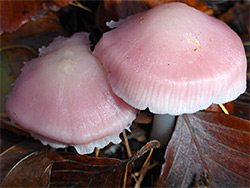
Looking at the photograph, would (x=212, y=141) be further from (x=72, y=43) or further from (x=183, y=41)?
(x=72, y=43)

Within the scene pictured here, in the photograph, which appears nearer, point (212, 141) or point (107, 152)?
point (212, 141)

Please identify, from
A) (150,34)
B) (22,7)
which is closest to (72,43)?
(22,7)

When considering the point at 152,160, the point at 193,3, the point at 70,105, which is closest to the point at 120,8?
the point at 193,3

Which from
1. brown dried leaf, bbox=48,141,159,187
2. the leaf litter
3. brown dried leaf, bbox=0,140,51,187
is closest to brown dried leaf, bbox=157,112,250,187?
the leaf litter

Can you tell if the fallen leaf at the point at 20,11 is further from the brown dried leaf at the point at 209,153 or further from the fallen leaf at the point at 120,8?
the brown dried leaf at the point at 209,153

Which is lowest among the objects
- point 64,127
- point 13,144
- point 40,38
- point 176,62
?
point 13,144

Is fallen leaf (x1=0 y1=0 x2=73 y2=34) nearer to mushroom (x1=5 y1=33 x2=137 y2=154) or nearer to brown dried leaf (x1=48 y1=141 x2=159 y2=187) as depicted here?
mushroom (x1=5 y1=33 x2=137 y2=154)

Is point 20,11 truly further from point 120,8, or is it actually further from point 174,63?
point 174,63
